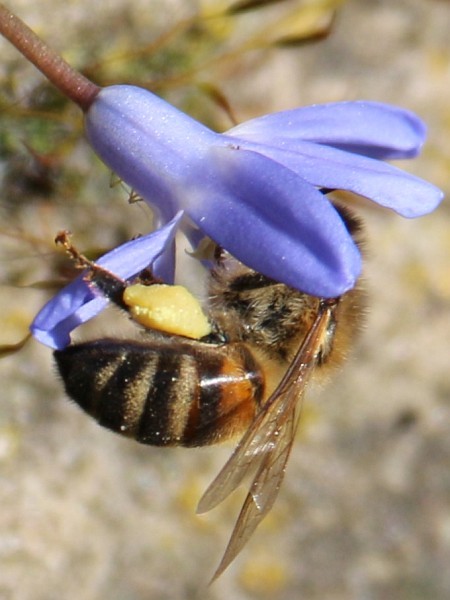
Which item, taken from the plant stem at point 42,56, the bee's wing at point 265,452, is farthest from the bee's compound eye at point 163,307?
the plant stem at point 42,56

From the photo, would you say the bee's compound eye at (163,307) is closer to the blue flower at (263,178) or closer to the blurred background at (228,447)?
the blue flower at (263,178)

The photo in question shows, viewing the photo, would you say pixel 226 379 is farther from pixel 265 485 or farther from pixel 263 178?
pixel 263 178

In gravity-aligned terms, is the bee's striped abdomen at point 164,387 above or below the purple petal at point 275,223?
below

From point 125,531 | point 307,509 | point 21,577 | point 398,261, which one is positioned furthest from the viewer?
point 398,261

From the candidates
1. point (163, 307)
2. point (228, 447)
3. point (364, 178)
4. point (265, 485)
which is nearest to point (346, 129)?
point (364, 178)

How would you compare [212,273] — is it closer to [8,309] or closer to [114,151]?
[114,151]

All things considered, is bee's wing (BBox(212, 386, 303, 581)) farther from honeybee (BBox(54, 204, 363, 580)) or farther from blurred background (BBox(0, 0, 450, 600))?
blurred background (BBox(0, 0, 450, 600))

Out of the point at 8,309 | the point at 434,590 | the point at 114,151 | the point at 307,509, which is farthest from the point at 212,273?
the point at 434,590
